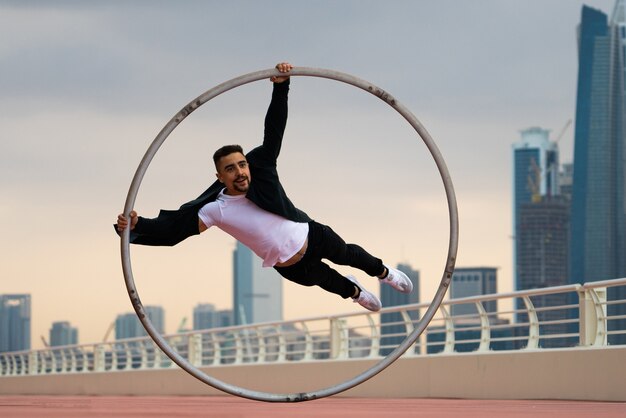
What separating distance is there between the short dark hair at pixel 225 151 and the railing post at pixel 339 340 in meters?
15.1

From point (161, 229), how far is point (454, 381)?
10462mm

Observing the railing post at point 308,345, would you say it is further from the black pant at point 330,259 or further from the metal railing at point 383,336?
the black pant at point 330,259

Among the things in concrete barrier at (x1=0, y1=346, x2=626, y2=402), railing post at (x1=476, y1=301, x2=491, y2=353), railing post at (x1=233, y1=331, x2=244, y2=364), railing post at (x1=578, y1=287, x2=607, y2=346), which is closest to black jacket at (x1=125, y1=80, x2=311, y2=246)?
concrete barrier at (x1=0, y1=346, x2=626, y2=402)

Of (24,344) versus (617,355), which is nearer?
(617,355)

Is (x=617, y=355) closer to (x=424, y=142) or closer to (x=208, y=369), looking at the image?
(x=424, y=142)

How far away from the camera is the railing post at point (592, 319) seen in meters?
18.4

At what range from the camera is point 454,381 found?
20.6m

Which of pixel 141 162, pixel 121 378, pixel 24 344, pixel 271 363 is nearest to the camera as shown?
pixel 141 162

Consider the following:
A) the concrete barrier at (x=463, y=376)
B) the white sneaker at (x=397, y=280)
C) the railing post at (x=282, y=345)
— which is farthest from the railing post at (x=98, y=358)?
the white sneaker at (x=397, y=280)

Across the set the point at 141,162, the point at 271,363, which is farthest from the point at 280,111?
the point at 271,363

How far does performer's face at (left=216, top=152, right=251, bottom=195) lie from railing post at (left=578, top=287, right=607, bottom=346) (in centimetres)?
878

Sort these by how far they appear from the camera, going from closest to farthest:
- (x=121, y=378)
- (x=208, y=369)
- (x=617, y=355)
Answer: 1. (x=617, y=355)
2. (x=208, y=369)
3. (x=121, y=378)

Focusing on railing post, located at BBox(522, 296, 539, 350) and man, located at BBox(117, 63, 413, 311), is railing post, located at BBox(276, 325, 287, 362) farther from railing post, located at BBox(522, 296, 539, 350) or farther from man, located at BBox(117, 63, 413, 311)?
man, located at BBox(117, 63, 413, 311)

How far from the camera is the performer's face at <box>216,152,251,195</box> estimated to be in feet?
34.5
